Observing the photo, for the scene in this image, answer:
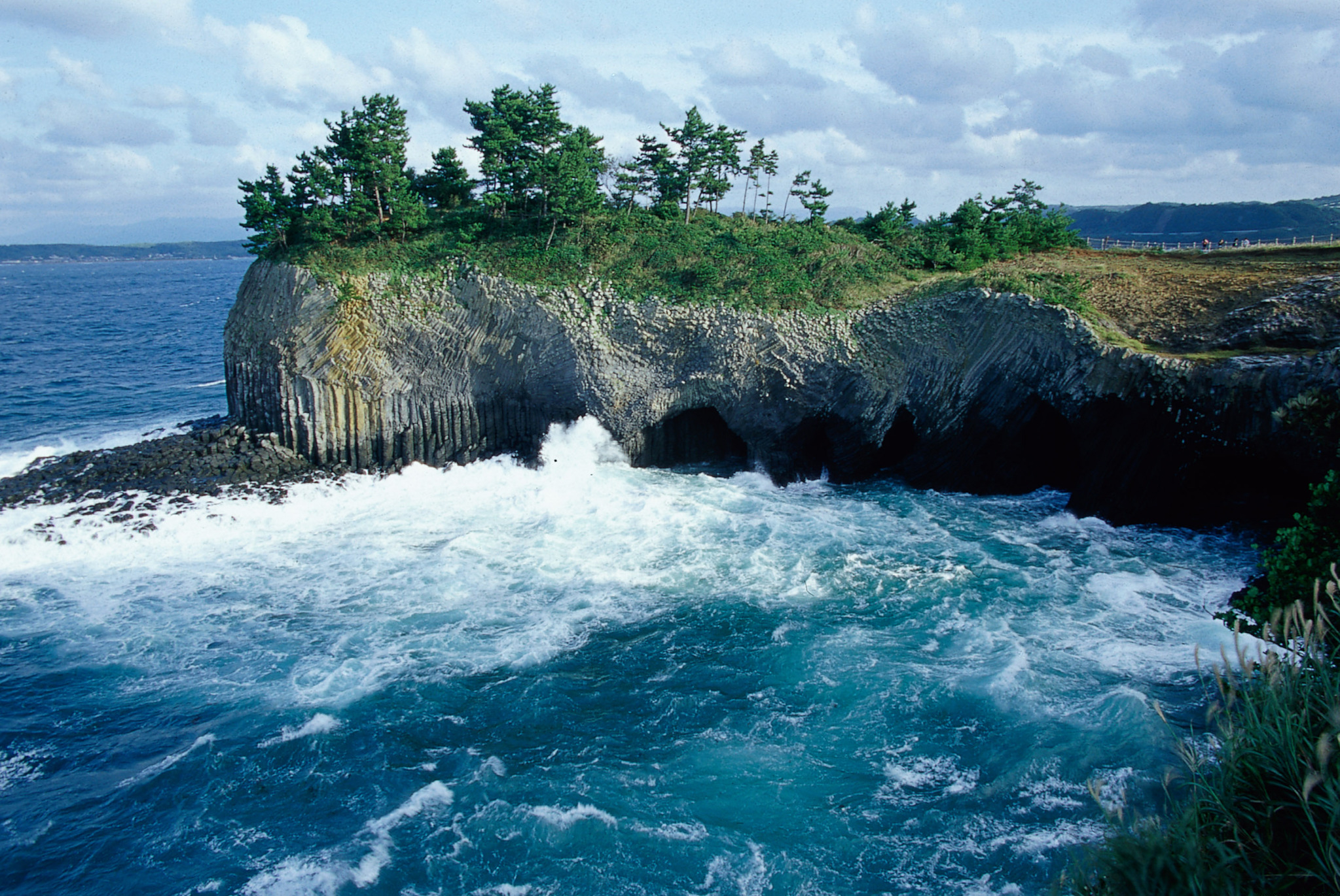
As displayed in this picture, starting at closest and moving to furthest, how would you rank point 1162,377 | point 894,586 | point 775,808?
point 775,808, point 894,586, point 1162,377

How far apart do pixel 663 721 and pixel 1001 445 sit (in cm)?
2001

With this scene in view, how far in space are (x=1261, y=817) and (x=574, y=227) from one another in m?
36.1

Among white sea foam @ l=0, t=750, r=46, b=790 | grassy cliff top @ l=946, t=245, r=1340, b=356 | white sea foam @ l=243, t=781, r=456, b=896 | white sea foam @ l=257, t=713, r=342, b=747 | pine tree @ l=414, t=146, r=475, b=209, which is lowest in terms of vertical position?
white sea foam @ l=243, t=781, r=456, b=896

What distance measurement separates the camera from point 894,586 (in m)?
23.7

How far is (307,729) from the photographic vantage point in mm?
17609

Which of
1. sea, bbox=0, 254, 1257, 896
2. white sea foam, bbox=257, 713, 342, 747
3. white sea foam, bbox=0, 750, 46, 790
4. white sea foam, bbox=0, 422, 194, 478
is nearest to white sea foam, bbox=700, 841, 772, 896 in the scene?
sea, bbox=0, 254, 1257, 896

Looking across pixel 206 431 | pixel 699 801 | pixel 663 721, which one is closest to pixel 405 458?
pixel 206 431

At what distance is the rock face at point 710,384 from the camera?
94.2 ft

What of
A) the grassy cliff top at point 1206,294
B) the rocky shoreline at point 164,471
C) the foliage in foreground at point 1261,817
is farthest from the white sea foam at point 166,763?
the grassy cliff top at point 1206,294

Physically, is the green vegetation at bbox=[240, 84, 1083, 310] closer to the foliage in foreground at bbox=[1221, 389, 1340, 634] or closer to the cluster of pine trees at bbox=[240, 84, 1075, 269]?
the cluster of pine trees at bbox=[240, 84, 1075, 269]

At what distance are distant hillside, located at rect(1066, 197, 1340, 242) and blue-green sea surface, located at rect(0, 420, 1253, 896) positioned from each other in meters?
71.7

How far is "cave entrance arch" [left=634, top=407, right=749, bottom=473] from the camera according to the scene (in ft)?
114

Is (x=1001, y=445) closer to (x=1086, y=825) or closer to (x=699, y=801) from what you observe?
(x=1086, y=825)

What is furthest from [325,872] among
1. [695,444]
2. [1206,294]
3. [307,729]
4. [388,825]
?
[1206,294]
